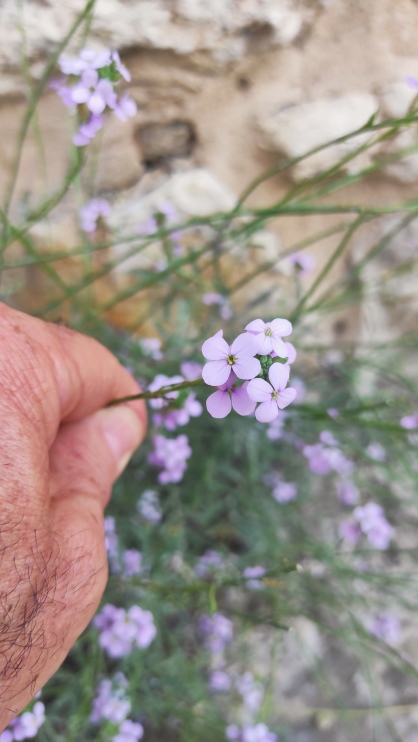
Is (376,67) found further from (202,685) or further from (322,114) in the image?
(202,685)

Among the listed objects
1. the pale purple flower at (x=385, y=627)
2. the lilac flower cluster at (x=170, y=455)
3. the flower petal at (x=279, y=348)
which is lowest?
the pale purple flower at (x=385, y=627)

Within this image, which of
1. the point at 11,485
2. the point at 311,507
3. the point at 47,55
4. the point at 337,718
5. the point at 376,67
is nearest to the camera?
the point at 11,485

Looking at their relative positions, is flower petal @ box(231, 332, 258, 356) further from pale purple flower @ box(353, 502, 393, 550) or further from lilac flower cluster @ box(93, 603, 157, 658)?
pale purple flower @ box(353, 502, 393, 550)

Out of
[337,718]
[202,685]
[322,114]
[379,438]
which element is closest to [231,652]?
[202,685]

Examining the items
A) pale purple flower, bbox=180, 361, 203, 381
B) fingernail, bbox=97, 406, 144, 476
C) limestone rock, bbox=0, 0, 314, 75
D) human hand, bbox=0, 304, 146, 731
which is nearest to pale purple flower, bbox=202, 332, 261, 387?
human hand, bbox=0, 304, 146, 731

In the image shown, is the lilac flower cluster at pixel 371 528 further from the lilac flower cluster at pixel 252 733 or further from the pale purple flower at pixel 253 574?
the lilac flower cluster at pixel 252 733

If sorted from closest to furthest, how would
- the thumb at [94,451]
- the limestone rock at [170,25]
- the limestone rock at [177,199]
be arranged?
the thumb at [94,451] → the limestone rock at [170,25] → the limestone rock at [177,199]

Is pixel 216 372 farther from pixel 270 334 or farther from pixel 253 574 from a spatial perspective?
pixel 253 574

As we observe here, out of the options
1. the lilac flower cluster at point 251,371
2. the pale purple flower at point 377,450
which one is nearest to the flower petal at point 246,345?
the lilac flower cluster at point 251,371
